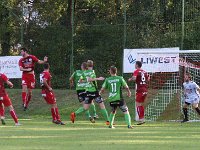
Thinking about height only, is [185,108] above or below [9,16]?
below

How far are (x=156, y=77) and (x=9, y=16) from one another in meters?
14.9

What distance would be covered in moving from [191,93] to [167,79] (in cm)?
268

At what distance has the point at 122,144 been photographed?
1280cm

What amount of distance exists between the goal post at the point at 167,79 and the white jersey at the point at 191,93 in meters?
1.60

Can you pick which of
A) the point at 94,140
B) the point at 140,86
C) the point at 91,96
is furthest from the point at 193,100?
the point at 94,140

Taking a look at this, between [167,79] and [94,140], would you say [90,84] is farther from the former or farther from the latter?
[94,140]

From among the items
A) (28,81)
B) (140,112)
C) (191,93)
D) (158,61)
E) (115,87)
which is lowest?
(140,112)

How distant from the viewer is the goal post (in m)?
24.8

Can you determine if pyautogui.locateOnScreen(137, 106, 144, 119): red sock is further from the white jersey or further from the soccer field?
the soccer field

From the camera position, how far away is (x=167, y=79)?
2542 cm

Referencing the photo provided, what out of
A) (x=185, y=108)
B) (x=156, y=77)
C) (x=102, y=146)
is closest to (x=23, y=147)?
(x=102, y=146)

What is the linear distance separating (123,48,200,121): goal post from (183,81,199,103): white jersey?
1.60m

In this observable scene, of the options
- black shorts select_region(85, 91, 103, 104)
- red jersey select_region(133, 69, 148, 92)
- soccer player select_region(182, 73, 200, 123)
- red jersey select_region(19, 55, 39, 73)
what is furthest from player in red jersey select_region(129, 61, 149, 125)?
red jersey select_region(19, 55, 39, 73)

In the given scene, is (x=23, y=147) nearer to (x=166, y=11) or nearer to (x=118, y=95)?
(x=118, y=95)
